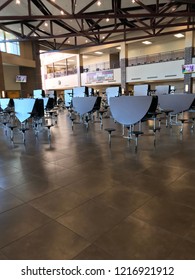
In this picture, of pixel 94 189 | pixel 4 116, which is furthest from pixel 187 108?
pixel 4 116

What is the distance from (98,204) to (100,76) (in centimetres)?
2105

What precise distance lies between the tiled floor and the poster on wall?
18.0 m

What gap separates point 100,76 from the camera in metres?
22.2

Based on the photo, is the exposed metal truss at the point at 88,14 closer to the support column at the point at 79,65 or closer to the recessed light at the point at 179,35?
the recessed light at the point at 179,35

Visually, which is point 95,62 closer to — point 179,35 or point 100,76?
point 100,76

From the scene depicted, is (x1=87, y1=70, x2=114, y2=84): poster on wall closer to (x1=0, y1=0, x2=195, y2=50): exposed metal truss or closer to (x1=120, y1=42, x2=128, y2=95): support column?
(x1=120, y1=42, x2=128, y2=95): support column

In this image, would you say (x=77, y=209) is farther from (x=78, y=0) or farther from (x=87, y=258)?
(x=78, y=0)

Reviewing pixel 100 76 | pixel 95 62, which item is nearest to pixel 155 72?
pixel 100 76

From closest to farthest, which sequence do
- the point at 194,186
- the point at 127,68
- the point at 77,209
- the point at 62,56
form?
the point at 77,209
the point at 194,186
the point at 127,68
the point at 62,56

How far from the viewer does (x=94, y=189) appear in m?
2.71

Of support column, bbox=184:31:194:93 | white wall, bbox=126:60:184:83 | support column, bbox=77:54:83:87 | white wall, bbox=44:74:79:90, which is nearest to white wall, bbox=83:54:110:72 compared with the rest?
support column, bbox=77:54:83:87

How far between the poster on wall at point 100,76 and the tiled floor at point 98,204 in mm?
18012

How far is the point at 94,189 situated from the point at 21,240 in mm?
1099
